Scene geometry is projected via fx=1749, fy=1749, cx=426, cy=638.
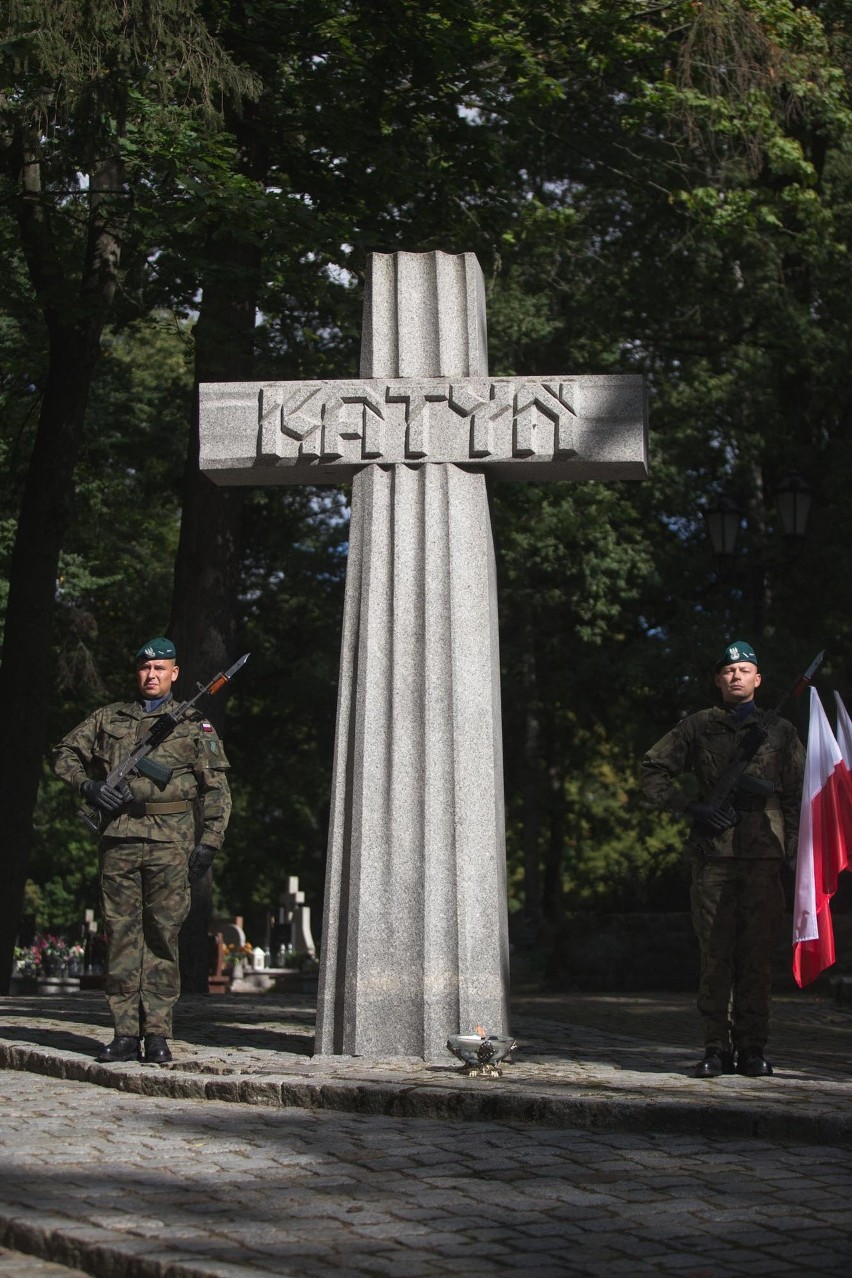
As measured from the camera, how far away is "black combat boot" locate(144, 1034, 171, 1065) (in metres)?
8.08

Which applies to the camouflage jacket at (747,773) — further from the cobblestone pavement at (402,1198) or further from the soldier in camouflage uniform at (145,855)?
the soldier in camouflage uniform at (145,855)

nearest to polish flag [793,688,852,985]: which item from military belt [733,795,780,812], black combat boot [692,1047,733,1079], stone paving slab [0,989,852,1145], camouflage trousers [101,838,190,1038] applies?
military belt [733,795,780,812]

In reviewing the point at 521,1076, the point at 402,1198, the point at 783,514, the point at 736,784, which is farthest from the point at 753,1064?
the point at 783,514

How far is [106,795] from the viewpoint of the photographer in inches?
324

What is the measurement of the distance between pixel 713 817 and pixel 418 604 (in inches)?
68.3

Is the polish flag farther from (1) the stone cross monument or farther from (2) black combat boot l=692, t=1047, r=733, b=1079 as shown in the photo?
(1) the stone cross monument

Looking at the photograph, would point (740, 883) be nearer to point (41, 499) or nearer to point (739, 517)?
point (41, 499)

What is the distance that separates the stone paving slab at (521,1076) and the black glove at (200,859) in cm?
86

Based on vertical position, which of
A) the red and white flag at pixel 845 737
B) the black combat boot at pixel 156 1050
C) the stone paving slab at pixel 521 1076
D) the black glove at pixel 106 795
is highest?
the red and white flag at pixel 845 737

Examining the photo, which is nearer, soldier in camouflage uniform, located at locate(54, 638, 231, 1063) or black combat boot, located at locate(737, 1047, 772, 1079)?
black combat boot, located at locate(737, 1047, 772, 1079)

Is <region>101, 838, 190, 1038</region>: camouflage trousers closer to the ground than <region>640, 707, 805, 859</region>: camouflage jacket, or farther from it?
closer to the ground

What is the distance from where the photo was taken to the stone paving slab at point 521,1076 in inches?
249

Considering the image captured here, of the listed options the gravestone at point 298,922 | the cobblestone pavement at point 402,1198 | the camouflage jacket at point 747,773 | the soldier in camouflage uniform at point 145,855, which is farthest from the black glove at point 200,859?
the gravestone at point 298,922

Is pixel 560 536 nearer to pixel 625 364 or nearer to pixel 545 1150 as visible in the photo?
pixel 625 364
